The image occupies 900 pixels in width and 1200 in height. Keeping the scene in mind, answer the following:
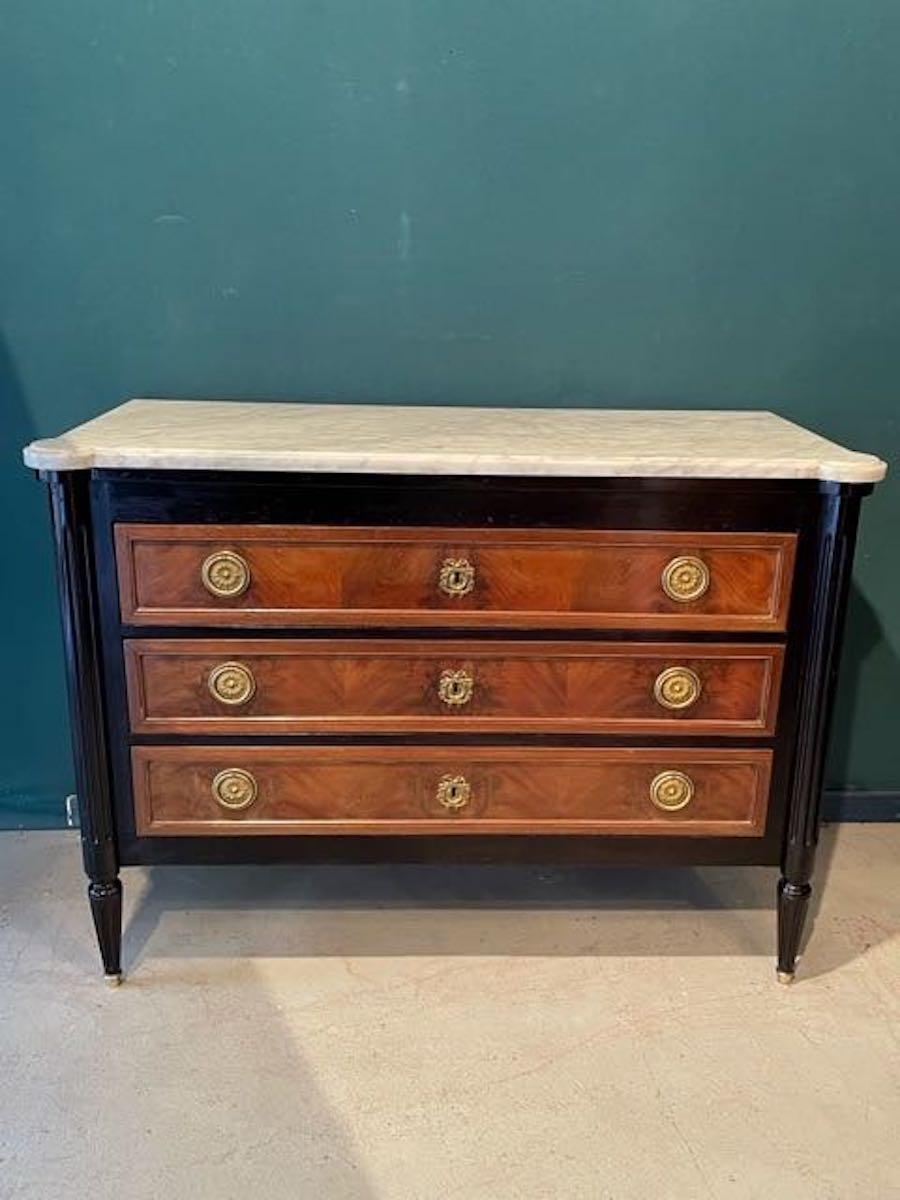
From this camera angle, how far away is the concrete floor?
1.39m

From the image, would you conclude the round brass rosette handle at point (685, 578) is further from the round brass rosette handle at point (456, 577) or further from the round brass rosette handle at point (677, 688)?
the round brass rosette handle at point (456, 577)

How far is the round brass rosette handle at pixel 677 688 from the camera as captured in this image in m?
1.57

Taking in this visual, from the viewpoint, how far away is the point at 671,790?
64.2 inches

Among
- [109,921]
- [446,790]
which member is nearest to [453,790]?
[446,790]

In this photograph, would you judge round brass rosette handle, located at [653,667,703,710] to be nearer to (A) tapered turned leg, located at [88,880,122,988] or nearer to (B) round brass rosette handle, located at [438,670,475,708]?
(B) round brass rosette handle, located at [438,670,475,708]

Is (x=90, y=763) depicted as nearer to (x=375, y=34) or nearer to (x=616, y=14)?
(x=375, y=34)

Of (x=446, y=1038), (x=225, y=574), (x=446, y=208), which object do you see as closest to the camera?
(x=225, y=574)

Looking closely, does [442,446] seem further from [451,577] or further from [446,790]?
[446,790]

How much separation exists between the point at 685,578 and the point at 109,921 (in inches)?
41.1

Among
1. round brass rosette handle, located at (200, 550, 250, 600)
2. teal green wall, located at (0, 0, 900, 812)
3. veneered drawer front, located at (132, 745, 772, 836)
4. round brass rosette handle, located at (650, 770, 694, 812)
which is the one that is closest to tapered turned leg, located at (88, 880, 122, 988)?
veneered drawer front, located at (132, 745, 772, 836)

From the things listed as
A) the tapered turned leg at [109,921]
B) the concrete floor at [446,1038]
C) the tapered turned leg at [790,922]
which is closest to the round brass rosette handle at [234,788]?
the tapered turned leg at [109,921]

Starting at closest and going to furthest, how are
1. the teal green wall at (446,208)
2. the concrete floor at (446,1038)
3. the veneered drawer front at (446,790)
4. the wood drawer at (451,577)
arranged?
the concrete floor at (446,1038), the wood drawer at (451,577), the veneered drawer front at (446,790), the teal green wall at (446,208)

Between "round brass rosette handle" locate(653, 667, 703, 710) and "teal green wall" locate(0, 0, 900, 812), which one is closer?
"round brass rosette handle" locate(653, 667, 703, 710)

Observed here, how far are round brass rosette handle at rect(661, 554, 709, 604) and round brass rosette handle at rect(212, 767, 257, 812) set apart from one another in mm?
692
